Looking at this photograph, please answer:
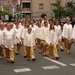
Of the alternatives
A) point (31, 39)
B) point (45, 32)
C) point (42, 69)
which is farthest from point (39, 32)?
point (42, 69)

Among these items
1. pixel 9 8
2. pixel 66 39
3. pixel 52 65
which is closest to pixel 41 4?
pixel 9 8

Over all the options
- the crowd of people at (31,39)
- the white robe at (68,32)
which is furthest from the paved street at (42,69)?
the white robe at (68,32)

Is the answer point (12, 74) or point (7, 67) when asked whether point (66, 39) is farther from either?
point (12, 74)

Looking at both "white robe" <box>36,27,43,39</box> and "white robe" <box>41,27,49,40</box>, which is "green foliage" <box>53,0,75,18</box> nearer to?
"white robe" <box>36,27,43,39</box>

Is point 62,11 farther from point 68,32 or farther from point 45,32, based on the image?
point 45,32

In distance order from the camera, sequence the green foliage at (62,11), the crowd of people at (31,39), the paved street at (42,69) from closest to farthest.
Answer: the paved street at (42,69)
the crowd of people at (31,39)
the green foliage at (62,11)

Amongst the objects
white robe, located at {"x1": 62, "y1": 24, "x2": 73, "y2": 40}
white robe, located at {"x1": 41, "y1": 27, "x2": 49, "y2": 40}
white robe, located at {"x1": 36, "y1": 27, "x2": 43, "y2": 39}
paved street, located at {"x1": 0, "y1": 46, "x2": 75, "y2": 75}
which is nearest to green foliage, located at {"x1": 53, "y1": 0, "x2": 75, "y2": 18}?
white robe, located at {"x1": 36, "y1": 27, "x2": 43, "y2": 39}

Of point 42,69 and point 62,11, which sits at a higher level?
point 42,69

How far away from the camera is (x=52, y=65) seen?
13.0m

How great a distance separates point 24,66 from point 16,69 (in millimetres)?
796

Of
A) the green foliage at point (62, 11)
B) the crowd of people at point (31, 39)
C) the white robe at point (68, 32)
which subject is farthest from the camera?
the green foliage at point (62, 11)

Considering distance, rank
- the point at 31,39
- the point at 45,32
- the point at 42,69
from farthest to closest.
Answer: the point at 45,32 < the point at 31,39 < the point at 42,69

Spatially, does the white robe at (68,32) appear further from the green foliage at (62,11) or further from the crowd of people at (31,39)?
the green foliage at (62,11)

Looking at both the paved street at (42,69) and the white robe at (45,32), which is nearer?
the paved street at (42,69)
